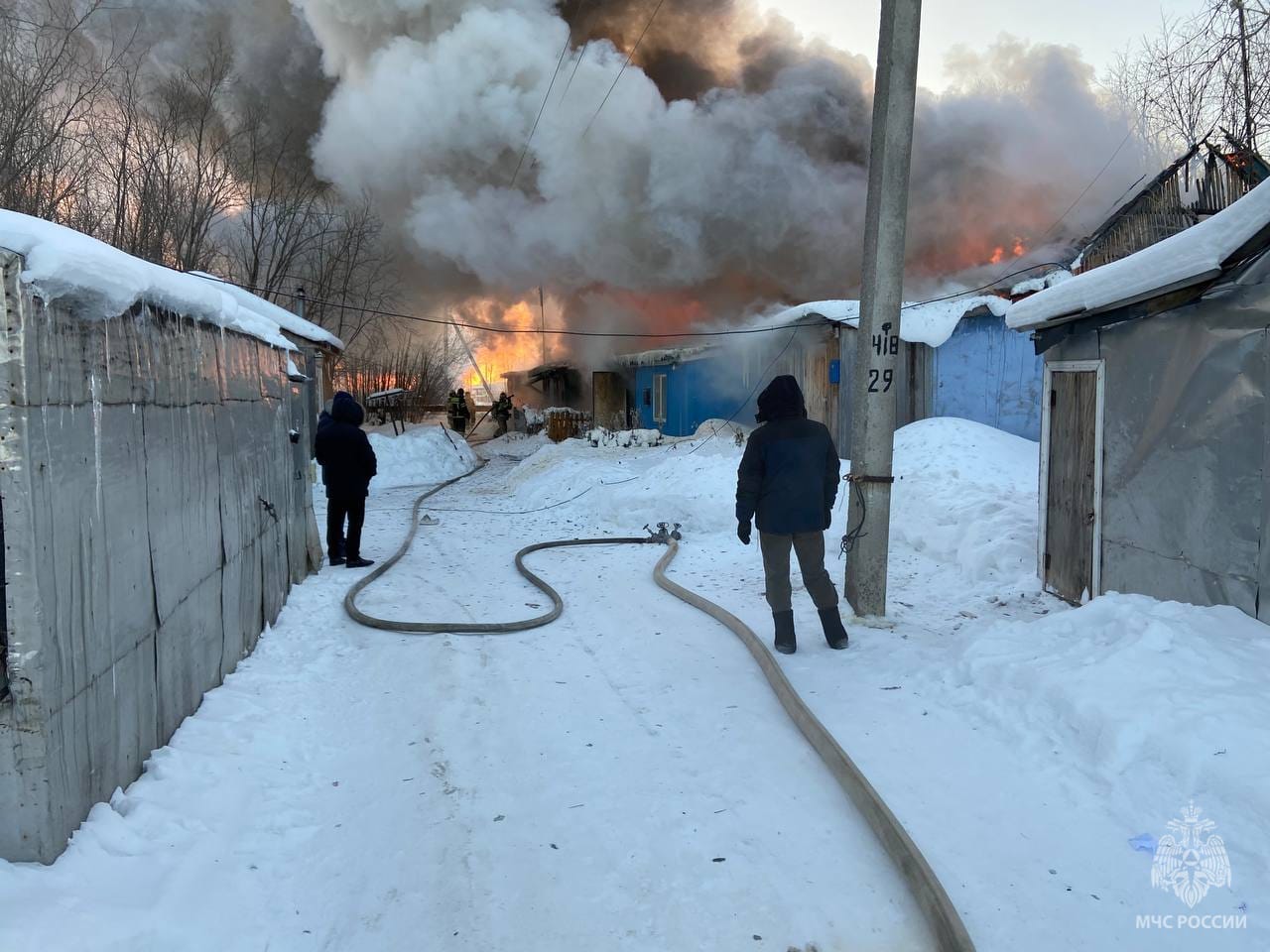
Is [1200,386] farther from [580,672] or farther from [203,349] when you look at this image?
[203,349]

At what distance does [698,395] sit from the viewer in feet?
69.3

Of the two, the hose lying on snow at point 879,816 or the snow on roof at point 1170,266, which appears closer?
the hose lying on snow at point 879,816

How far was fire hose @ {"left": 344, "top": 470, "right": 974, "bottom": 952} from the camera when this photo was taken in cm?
235

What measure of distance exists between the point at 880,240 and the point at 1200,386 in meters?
2.19

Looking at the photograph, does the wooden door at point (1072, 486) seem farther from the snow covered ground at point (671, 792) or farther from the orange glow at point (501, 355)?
the orange glow at point (501, 355)

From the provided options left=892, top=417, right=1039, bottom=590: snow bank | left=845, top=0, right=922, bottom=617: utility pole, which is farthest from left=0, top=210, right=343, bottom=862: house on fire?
left=892, top=417, right=1039, bottom=590: snow bank

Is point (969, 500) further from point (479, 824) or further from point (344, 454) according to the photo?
point (479, 824)

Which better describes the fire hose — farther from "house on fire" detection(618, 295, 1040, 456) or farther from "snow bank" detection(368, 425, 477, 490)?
"snow bank" detection(368, 425, 477, 490)

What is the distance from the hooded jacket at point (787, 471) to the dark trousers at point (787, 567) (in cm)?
8

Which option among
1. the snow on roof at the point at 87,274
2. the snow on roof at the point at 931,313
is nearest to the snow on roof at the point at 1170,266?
the snow on roof at the point at 87,274

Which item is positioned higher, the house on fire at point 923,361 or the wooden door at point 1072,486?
the house on fire at point 923,361

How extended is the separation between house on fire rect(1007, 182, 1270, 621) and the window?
55.1 ft

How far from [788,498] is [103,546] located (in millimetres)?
3517

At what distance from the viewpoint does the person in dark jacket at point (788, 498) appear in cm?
485
